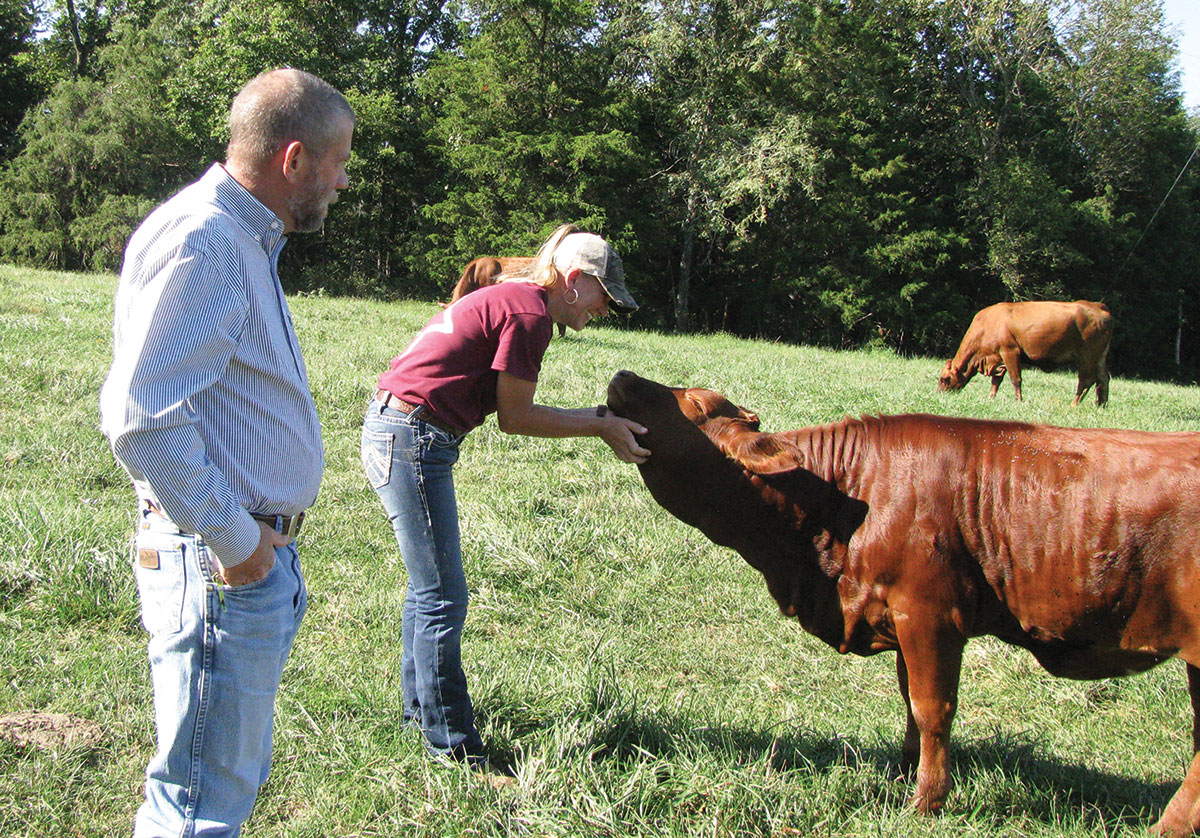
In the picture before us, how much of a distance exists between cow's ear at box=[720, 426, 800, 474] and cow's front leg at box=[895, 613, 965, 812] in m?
0.72

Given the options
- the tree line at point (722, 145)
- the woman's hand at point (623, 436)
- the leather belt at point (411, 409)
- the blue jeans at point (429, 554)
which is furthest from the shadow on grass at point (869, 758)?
the tree line at point (722, 145)

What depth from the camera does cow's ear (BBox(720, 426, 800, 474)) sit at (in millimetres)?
3633

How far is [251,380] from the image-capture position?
2.16 meters

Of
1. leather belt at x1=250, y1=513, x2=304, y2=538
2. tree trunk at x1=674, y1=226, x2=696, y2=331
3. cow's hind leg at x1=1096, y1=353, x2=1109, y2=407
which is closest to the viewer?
leather belt at x1=250, y1=513, x2=304, y2=538

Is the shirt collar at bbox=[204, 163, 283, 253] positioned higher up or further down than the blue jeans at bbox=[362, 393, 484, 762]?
higher up

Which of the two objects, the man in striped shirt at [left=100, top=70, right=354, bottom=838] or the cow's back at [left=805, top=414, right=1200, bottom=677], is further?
the cow's back at [left=805, top=414, right=1200, bottom=677]

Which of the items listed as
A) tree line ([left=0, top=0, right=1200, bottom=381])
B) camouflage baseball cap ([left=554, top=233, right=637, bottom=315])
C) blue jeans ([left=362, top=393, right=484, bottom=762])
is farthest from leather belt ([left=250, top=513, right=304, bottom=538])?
tree line ([left=0, top=0, right=1200, bottom=381])

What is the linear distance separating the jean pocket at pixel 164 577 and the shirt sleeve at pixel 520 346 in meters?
1.31

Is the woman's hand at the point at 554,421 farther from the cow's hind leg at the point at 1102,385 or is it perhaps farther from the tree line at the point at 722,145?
the tree line at the point at 722,145

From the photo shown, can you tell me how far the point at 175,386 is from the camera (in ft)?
6.33

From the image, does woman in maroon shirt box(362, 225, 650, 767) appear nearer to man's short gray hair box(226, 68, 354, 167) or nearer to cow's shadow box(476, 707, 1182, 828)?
cow's shadow box(476, 707, 1182, 828)

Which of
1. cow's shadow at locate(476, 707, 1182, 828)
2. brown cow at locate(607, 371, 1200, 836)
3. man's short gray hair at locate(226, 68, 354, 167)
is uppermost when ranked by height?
man's short gray hair at locate(226, 68, 354, 167)

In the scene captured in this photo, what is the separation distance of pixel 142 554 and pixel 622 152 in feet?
97.1

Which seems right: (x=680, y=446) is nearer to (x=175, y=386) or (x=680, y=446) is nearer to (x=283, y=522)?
(x=283, y=522)
